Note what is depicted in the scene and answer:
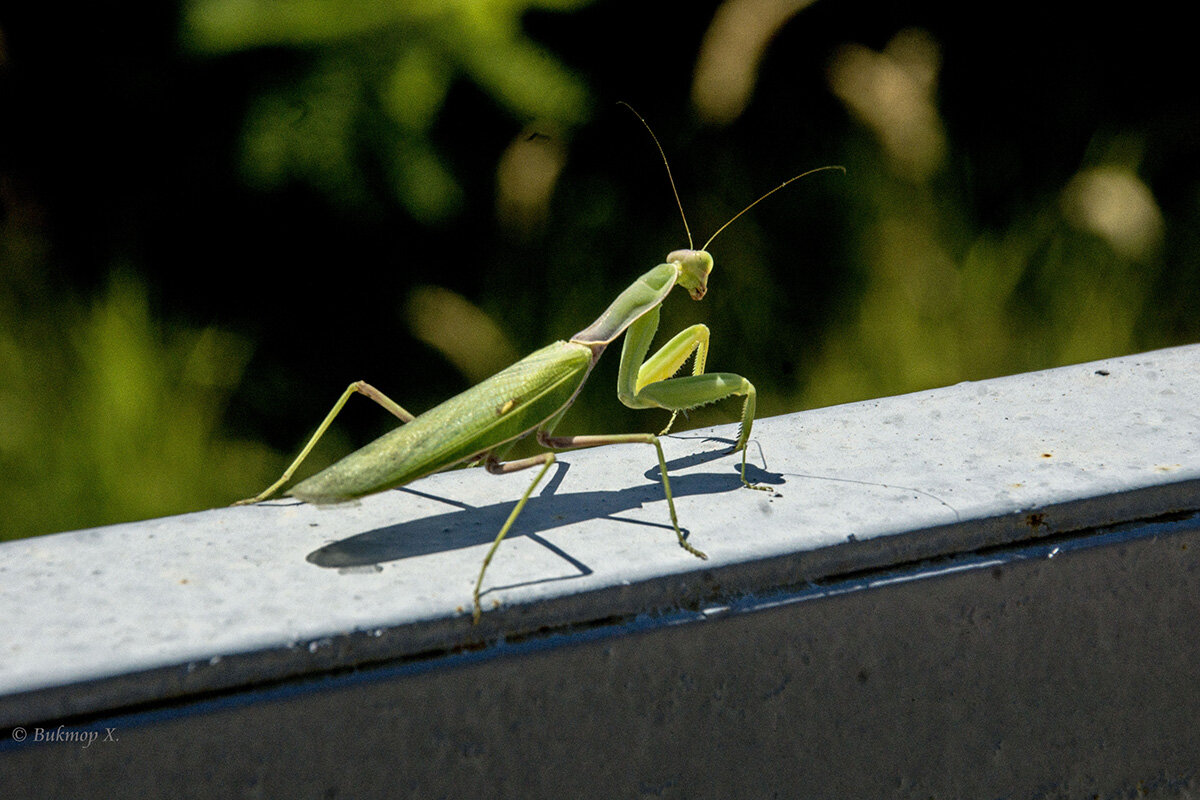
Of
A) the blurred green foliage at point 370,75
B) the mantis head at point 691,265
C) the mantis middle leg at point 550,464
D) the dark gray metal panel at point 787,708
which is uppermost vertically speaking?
the blurred green foliage at point 370,75

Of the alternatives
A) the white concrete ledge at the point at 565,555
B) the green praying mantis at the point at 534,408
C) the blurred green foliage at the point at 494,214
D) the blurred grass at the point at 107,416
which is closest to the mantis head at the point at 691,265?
the green praying mantis at the point at 534,408

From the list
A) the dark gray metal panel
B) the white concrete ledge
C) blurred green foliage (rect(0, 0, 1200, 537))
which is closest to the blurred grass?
blurred green foliage (rect(0, 0, 1200, 537))

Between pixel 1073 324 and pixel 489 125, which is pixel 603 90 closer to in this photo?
Result: pixel 489 125

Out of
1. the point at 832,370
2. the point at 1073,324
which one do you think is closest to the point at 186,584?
the point at 832,370

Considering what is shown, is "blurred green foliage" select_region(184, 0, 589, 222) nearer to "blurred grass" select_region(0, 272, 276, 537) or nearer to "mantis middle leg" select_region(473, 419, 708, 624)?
"blurred grass" select_region(0, 272, 276, 537)

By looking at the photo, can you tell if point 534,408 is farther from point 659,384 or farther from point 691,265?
point 691,265

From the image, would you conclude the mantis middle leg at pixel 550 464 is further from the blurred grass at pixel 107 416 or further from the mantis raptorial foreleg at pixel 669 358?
the blurred grass at pixel 107 416
